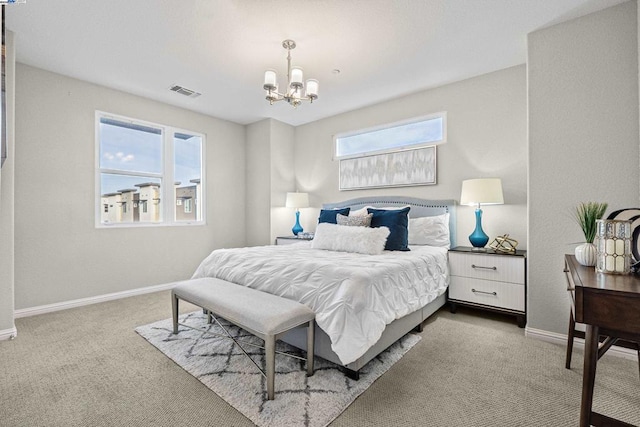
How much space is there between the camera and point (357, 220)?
3.43 meters

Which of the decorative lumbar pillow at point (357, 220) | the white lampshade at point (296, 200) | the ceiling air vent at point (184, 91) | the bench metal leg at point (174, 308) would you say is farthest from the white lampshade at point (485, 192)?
Result: the ceiling air vent at point (184, 91)

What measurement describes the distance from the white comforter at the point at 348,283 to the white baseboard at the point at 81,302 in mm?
1647

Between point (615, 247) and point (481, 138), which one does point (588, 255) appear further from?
point (481, 138)

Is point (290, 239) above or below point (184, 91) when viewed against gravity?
below

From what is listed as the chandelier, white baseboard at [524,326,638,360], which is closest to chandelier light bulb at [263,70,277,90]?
the chandelier

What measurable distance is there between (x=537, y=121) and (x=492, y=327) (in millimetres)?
1939

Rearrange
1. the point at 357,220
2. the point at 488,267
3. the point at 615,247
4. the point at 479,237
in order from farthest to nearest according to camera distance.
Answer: the point at 357,220 → the point at 479,237 → the point at 488,267 → the point at 615,247

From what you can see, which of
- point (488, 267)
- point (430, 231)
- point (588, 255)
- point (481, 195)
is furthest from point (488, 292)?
point (588, 255)

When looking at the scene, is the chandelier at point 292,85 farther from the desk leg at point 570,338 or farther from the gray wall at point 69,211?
the desk leg at point 570,338

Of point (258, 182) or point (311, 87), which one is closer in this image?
point (311, 87)

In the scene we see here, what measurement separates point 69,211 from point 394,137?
4.24 meters

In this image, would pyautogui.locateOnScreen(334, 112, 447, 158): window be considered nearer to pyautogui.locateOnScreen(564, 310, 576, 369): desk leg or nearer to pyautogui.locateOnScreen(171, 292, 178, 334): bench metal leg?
pyautogui.locateOnScreen(564, 310, 576, 369): desk leg

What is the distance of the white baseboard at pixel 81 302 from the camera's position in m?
3.20

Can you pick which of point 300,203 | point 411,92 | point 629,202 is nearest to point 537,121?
point 629,202
